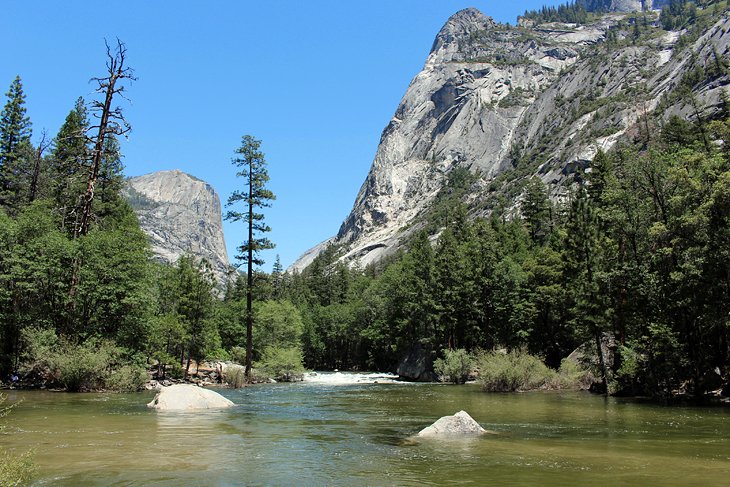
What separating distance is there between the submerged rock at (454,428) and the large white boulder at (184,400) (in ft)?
32.5

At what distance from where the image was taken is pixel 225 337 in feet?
239

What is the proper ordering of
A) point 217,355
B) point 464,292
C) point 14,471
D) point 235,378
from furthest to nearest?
point 464,292 < point 217,355 < point 235,378 < point 14,471

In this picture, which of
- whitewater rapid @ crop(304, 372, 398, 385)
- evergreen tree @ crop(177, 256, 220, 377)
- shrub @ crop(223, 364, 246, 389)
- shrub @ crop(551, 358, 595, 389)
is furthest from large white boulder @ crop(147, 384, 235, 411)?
whitewater rapid @ crop(304, 372, 398, 385)

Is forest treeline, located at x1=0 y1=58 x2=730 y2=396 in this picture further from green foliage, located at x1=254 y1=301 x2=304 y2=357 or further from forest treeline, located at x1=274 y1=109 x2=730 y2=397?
Result: green foliage, located at x1=254 y1=301 x2=304 y2=357

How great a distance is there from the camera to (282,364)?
47188mm

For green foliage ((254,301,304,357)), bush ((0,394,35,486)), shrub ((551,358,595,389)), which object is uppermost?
green foliage ((254,301,304,357))

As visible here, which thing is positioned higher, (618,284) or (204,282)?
(204,282)

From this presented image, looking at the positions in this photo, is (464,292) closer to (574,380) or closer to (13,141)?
(574,380)

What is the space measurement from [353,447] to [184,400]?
1006 centimetres

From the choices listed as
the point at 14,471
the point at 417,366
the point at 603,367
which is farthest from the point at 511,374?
the point at 14,471

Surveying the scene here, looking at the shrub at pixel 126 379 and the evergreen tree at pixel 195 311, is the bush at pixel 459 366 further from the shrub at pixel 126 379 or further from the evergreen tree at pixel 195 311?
the shrub at pixel 126 379

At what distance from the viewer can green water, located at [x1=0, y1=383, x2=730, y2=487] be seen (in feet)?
31.2

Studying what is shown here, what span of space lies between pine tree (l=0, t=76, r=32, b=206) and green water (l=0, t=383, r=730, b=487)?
112 ft

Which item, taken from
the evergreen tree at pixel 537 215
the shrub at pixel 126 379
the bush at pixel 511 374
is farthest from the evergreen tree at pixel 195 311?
the evergreen tree at pixel 537 215
